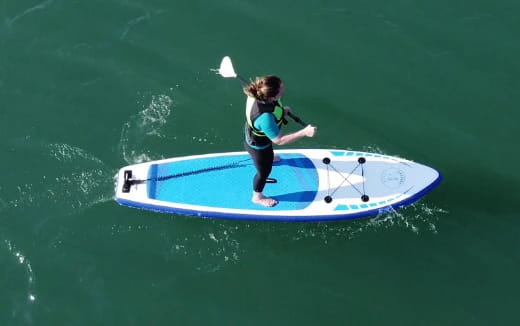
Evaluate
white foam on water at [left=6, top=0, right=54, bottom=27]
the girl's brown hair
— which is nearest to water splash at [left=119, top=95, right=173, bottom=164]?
white foam on water at [left=6, top=0, right=54, bottom=27]

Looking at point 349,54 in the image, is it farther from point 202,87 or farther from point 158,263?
point 158,263

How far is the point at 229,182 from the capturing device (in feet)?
35.3

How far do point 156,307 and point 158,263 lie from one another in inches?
31.9

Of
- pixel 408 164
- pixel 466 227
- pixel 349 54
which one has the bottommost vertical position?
pixel 466 227

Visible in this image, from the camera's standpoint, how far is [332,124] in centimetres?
1163

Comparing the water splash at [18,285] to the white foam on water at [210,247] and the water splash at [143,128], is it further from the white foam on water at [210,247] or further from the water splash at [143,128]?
the water splash at [143,128]

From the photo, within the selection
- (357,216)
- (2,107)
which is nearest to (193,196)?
(357,216)

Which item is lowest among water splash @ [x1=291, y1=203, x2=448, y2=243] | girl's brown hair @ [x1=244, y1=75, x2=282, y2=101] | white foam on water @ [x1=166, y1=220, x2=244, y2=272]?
white foam on water @ [x1=166, y1=220, x2=244, y2=272]

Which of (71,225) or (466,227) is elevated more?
(466,227)

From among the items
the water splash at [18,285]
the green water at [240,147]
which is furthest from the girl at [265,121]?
the water splash at [18,285]

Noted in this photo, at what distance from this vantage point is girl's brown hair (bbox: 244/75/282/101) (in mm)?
7727

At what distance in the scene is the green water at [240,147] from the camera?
9.98m

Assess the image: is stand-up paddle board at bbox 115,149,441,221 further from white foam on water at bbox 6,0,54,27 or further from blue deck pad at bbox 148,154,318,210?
white foam on water at bbox 6,0,54,27

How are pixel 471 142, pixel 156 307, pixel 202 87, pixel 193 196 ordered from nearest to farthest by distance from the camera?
pixel 156 307, pixel 193 196, pixel 471 142, pixel 202 87
